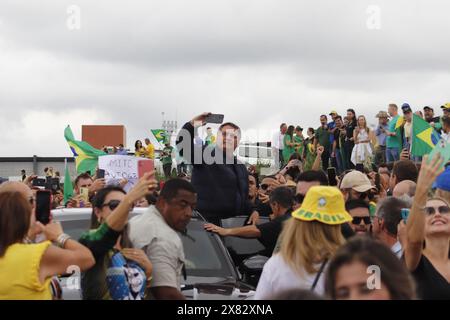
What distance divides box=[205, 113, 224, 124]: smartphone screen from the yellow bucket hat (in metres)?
3.87

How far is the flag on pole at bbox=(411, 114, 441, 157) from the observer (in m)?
12.8

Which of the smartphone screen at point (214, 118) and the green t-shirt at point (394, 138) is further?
the green t-shirt at point (394, 138)

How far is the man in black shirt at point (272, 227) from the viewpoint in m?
7.59

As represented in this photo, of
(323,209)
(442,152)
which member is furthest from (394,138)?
(323,209)

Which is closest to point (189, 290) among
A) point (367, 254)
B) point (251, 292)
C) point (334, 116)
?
point (251, 292)

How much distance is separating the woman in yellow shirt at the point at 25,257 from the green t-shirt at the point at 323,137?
51.0 feet

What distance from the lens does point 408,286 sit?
3.50m

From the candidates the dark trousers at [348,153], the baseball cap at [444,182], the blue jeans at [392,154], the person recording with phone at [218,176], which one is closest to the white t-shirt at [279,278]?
the baseball cap at [444,182]

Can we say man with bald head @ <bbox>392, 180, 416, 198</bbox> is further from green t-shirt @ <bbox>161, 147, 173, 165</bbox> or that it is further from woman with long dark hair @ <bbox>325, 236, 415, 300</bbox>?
green t-shirt @ <bbox>161, 147, 173, 165</bbox>

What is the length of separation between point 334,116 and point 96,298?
1517cm

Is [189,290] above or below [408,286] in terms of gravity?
below

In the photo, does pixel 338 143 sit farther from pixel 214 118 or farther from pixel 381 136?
pixel 214 118

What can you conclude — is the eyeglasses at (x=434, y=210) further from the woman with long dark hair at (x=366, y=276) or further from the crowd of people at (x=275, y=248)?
the woman with long dark hair at (x=366, y=276)
